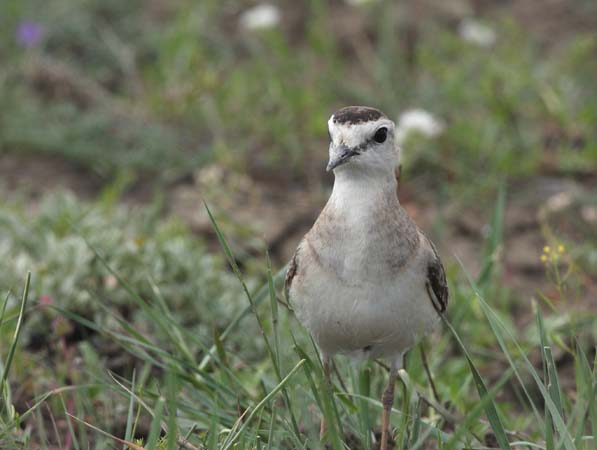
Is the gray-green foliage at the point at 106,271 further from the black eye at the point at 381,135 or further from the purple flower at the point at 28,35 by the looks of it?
the purple flower at the point at 28,35

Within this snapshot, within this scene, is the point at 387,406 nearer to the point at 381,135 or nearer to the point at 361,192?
the point at 361,192

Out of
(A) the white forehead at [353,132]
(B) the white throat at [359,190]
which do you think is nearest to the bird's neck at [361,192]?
(B) the white throat at [359,190]

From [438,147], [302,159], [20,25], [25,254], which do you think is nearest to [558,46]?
[438,147]

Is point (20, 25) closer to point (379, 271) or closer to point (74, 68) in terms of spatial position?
point (74, 68)

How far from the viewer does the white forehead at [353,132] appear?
349 centimetres

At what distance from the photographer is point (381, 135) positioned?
11.8ft

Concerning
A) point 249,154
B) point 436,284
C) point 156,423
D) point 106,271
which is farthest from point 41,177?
point 156,423

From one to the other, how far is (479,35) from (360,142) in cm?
470

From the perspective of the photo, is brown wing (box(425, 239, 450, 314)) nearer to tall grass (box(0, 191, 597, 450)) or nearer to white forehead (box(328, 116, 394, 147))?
tall grass (box(0, 191, 597, 450))

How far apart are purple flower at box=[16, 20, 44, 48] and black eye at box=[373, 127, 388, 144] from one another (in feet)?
14.6

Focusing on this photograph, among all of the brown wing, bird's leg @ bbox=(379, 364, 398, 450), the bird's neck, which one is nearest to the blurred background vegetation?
bird's leg @ bbox=(379, 364, 398, 450)

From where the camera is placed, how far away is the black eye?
11.7 feet

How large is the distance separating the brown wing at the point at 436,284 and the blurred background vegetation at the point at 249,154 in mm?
514

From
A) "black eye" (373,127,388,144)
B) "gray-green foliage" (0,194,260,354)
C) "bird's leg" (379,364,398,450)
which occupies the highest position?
"black eye" (373,127,388,144)
